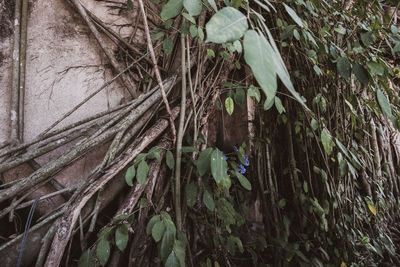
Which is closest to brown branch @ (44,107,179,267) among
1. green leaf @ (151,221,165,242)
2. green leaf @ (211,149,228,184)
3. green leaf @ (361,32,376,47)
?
green leaf @ (151,221,165,242)

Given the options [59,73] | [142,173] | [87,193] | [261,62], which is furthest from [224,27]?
[59,73]

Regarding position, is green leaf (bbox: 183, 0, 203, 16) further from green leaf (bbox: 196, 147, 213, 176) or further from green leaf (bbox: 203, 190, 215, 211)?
green leaf (bbox: 203, 190, 215, 211)

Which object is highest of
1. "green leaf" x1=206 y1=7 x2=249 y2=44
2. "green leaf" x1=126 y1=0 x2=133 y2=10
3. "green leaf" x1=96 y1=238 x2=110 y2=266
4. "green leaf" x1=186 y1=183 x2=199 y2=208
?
"green leaf" x1=206 y1=7 x2=249 y2=44

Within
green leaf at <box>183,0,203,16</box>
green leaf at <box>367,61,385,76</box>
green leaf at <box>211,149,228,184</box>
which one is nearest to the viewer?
green leaf at <box>183,0,203,16</box>

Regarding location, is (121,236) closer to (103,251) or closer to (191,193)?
(103,251)

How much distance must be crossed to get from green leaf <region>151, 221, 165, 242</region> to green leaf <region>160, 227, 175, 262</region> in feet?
0.05

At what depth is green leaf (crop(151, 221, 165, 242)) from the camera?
0.71 metres

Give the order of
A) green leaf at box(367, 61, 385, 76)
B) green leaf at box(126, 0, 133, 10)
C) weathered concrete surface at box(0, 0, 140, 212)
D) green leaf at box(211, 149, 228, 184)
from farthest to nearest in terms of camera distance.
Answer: green leaf at box(126, 0, 133, 10) → weathered concrete surface at box(0, 0, 140, 212) → green leaf at box(367, 61, 385, 76) → green leaf at box(211, 149, 228, 184)

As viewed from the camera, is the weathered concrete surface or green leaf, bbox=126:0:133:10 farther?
green leaf, bbox=126:0:133:10

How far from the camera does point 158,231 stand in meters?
0.72

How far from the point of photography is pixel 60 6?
125 cm

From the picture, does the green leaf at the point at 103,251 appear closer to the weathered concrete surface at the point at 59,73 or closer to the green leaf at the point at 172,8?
the weathered concrete surface at the point at 59,73

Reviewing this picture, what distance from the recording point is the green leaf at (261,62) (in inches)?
10.0

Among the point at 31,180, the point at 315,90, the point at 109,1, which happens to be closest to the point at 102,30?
the point at 109,1
